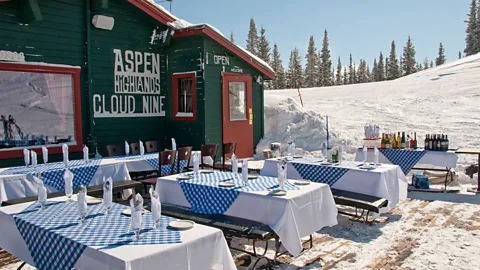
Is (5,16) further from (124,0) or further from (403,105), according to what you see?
(403,105)

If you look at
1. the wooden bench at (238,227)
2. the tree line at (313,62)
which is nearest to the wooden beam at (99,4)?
the wooden bench at (238,227)

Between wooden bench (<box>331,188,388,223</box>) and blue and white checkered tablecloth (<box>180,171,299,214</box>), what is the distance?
3.63 feet

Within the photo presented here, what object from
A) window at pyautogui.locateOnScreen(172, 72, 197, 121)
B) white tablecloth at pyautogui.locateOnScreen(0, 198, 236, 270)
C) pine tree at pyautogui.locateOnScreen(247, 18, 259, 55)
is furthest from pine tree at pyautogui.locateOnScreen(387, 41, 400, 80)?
white tablecloth at pyautogui.locateOnScreen(0, 198, 236, 270)

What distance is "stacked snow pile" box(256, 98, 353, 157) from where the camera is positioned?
12984 mm

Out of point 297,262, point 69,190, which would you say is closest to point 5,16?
point 69,190

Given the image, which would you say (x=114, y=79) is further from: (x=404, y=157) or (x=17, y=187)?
(x=404, y=157)

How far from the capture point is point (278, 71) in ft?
162

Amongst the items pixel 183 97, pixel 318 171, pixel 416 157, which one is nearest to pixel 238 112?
pixel 183 97

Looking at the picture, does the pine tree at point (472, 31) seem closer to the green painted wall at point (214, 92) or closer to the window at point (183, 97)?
the green painted wall at point (214, 92)

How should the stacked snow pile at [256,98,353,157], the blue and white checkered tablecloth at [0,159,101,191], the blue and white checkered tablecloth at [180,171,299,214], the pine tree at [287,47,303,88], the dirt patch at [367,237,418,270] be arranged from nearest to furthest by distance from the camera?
the dirt patch at [367,237,418,270] < the blue and white checkered tablecloth at [180,171,299,214] < the blue and white checkered tablecloth at [0,159,101,191] < the stacked snow pile at [256,98,353,157] < the pine tree at [287,47,303,88]

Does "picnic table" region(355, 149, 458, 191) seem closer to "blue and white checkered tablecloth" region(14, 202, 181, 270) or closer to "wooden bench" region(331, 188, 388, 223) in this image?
"wooden bench" region(331, 188, 388, 223)

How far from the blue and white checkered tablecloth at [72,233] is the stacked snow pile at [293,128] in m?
9.25

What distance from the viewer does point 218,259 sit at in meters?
3.10

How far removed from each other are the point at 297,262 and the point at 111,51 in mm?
7328
